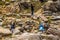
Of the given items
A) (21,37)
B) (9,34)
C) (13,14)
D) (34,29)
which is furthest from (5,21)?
(21,37)

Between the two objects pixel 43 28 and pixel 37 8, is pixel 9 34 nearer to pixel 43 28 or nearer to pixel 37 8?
pixel 43 28

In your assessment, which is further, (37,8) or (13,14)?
(37,8)

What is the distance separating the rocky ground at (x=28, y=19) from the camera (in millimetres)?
27841

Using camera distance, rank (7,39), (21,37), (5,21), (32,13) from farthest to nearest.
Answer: (32,13)
(5,21)
(7,39)
(21,37)

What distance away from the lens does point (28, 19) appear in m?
36.8

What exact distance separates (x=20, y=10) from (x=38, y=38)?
18.3 meters

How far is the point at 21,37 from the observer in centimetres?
2480

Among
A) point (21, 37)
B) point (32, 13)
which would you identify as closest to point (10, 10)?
point (32, 13)

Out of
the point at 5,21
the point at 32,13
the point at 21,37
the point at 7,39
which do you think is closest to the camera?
the point at 21,37

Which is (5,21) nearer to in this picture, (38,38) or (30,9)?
(30,9)

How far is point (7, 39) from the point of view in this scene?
26766 millimetres

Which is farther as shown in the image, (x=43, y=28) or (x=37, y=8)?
(x=37, y=8)

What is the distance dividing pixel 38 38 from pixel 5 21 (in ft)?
41.9

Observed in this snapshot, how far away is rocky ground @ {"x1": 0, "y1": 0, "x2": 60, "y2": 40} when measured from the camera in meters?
27.8
